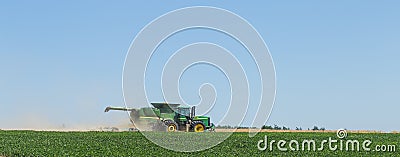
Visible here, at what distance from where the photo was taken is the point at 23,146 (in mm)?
26094

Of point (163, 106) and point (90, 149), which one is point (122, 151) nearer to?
point (90, 149)

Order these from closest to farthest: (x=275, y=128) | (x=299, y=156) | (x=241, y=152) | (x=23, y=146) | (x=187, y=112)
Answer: (x=299, y=156) → (x=241, y=152) → (x=23, y=146) → (x=187, y=112) → (x=275, y=128)

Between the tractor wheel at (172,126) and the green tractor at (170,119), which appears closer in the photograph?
the green tractor at (170,119)

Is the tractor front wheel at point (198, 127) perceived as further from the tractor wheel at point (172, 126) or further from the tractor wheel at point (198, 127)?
the tractor wheel at point (172, 126)

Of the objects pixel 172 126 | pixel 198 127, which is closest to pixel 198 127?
pixel 198 127

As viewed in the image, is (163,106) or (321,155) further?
(163,106)

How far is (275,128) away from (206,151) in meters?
34.7

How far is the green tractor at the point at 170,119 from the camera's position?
39219 millimetres

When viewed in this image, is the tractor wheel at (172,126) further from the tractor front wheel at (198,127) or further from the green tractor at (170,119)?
the tractor front wheel at (198,127)

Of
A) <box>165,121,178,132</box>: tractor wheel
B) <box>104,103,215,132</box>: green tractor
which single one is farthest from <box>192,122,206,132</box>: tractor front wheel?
<box>165,121,178,132</box>: tractor wheel

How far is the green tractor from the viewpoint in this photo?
3922 centimetres

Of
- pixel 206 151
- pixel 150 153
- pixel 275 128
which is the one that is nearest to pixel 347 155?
pixel 206 151

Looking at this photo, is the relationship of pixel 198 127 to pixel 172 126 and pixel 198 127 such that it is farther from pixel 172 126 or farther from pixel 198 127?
pixel 172 126

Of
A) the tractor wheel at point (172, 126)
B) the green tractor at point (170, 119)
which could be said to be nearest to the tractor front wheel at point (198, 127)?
the green tractor at point (170, 119)
